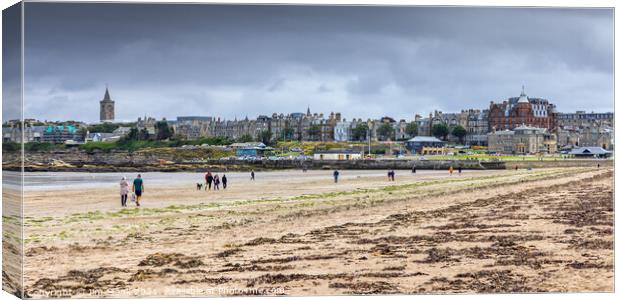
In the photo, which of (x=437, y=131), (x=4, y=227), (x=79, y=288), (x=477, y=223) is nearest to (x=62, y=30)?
(x=4, y=227)

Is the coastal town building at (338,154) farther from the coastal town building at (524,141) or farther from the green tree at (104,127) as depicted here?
the green tree at (104,127)

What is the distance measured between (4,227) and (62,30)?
9.81 ft

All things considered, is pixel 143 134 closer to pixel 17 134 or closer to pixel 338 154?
pixel 17 134

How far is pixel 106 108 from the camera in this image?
15539 mm

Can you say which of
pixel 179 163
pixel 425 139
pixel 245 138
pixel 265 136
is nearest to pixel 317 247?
pixel 245 138

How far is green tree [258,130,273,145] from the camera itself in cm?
2312

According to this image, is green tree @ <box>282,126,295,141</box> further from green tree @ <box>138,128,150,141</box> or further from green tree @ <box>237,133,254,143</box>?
green tree @ <box>138,128,150,141</box>

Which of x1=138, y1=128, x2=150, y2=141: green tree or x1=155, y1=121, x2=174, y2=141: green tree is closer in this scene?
x1=138, y1=128, x2=150, y2=141: green tree

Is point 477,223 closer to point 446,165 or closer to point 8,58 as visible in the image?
point 8,58

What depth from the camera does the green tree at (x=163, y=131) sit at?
19503 millimetres

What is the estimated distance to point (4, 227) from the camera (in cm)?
1189

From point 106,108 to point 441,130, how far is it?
51.5ft

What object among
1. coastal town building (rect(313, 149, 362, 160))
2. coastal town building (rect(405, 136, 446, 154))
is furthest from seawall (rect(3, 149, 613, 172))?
coastal town building (rect(405, 136, 446, 154))

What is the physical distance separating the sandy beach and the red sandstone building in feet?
5.29
